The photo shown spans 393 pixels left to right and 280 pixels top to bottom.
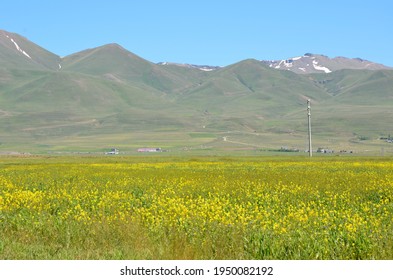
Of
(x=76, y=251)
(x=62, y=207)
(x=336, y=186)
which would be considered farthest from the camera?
(x=336, y=186)

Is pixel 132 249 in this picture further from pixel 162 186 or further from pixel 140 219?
pixel 162 186

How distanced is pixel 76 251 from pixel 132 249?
1393 millimetres

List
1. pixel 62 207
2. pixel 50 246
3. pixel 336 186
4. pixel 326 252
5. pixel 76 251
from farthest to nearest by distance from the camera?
pixel 336 186
pixel 62 207
pixel 50 246
pixel 76 251
pixel 326 252

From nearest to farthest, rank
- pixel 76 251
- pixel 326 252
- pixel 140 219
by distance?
1. pixel 326 252
2. pixel 76 251
3. pixel 140 219

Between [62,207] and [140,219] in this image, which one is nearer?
[140,219]

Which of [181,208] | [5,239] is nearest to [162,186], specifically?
[181,208]

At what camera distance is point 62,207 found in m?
22.6

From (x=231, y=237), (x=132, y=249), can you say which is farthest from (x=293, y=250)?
(x=132, y=249)

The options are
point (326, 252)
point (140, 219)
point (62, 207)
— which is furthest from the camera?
point (62, 207)

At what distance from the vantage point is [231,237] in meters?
15.9

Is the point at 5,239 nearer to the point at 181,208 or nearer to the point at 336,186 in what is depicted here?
the point at 181,208

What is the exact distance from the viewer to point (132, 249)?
15633mm

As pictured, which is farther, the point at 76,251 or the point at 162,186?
the point at 162,186

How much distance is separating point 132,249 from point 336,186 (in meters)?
17.6
